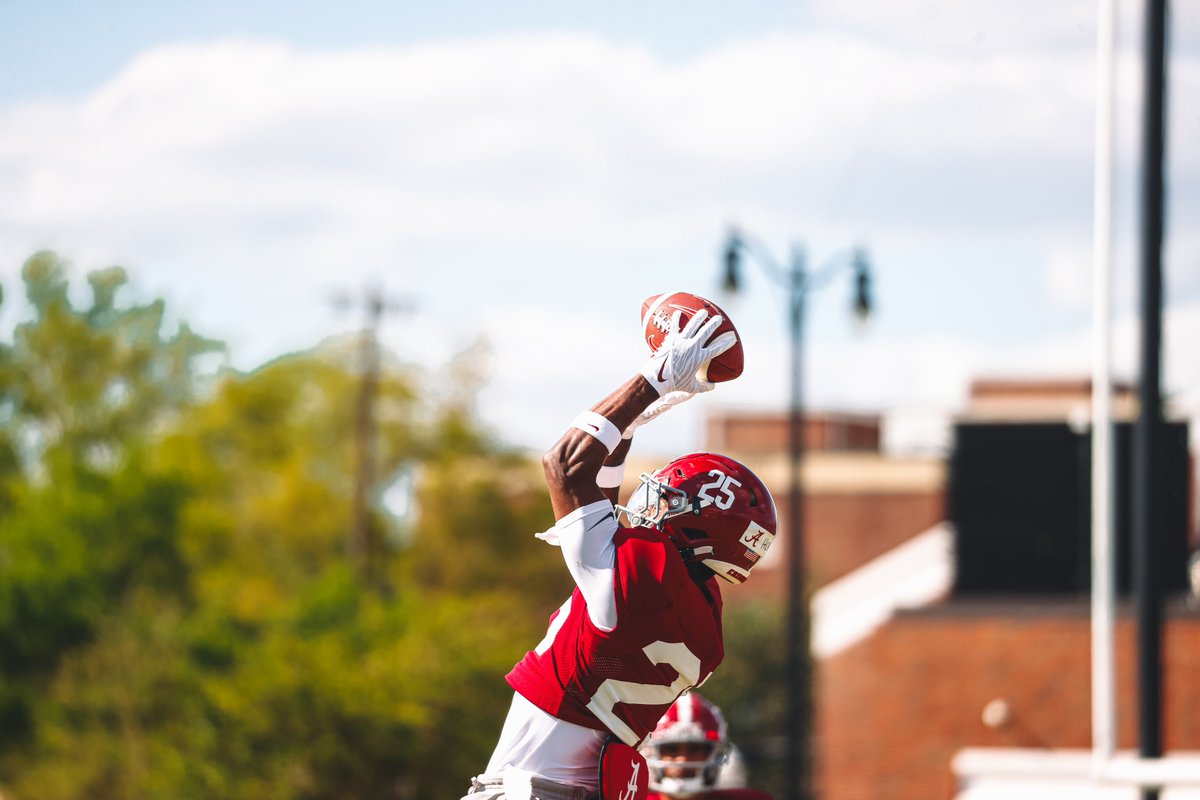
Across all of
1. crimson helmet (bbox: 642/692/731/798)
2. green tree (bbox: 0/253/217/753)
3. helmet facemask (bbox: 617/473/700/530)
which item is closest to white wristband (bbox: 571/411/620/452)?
helmet facemask (bbox: 617/473/700/530)

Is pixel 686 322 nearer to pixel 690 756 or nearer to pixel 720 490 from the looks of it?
pixel 720 490

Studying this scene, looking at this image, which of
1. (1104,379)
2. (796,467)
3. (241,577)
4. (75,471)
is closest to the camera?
(1104,379)

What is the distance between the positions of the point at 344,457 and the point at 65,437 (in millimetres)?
7818

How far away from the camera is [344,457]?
48.9 m

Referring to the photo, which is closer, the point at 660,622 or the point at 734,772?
the point at 660,622

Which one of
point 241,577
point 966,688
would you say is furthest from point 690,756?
point 241,577

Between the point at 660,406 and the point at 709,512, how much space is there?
30 centimetres

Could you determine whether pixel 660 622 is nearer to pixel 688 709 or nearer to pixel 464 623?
pixel 688 709

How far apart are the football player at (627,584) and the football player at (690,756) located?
5.21ft

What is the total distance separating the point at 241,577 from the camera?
145 feet

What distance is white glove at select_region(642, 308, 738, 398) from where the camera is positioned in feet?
13.8

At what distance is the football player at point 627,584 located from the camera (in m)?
4.09

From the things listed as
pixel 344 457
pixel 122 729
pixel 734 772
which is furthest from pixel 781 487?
pixel 734 772

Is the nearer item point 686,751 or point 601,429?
point 601,429
